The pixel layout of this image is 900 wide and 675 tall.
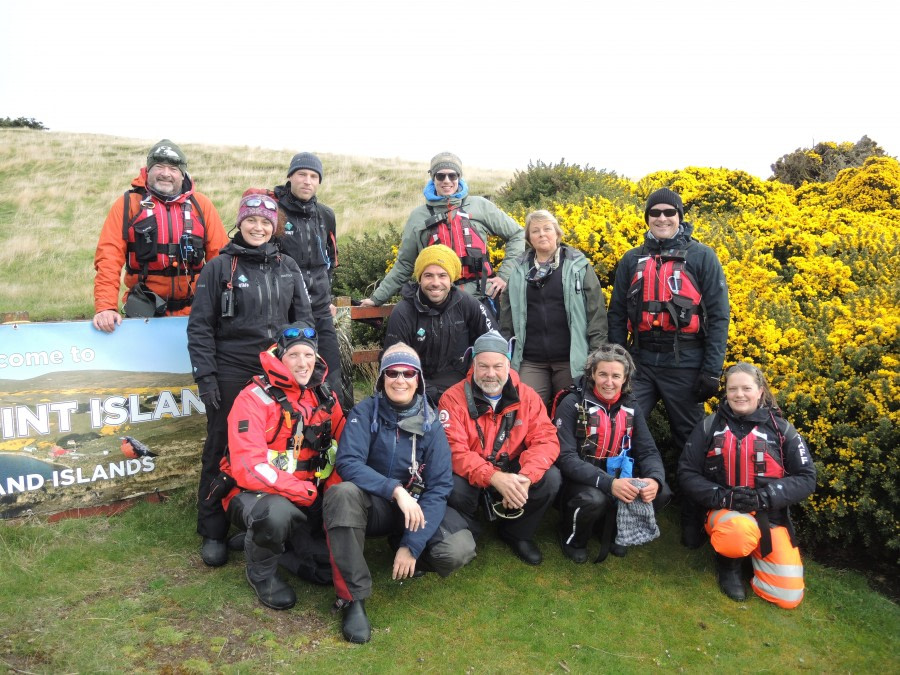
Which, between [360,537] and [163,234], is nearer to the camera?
[360,537]

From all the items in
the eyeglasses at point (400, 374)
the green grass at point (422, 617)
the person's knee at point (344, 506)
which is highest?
the eyeglasses at point (400, 374)

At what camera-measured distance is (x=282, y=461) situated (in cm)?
392

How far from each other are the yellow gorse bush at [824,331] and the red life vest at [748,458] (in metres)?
0.56

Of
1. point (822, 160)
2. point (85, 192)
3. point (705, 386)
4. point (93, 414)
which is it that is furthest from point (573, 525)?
point (85, 192)

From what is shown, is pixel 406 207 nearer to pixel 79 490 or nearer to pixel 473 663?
pixel 79 490

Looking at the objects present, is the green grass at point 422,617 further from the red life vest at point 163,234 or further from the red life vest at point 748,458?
the red life vest at point 163,234

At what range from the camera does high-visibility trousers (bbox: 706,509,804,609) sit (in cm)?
408

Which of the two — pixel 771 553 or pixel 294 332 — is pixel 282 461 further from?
pixel 771 553

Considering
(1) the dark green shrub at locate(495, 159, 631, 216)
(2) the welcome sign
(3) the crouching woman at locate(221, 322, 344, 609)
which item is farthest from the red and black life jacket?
(1) the dark green shrub at locate(495, 159, 631, 216)

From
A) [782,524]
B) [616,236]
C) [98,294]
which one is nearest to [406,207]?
[616,236]

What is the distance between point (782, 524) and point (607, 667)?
62.9 inches

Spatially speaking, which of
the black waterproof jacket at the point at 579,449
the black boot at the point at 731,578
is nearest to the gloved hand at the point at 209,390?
the black waterproof jacket at the point at 579,449

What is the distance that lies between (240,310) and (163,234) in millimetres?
1140

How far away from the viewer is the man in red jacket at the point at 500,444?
4.23m
